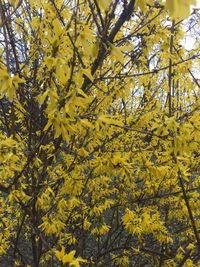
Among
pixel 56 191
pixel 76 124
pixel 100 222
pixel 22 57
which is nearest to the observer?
pixel 76 124

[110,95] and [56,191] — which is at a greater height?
[110,95]

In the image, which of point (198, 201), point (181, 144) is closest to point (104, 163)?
point (181, 144)

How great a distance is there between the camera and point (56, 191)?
10.8 ft

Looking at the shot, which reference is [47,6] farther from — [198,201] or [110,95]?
[198,201]

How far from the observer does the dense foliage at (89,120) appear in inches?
71.0

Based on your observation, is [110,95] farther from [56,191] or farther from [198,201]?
[198,201]

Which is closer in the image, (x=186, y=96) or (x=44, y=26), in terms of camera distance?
(x=44, y=26)

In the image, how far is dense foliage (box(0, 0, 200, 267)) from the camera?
5.92ft

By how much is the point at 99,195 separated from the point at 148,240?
1505 millimetres

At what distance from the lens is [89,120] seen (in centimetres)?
289

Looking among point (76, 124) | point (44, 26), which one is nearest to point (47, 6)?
point (44, 26)

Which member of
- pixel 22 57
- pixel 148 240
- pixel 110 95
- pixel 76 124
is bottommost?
pixel 148 240

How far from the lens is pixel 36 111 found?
A: 3654 mm

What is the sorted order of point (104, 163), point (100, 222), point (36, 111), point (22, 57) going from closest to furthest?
point (104, 163), point (36, 111), point (100, 222), point (22, 57)
